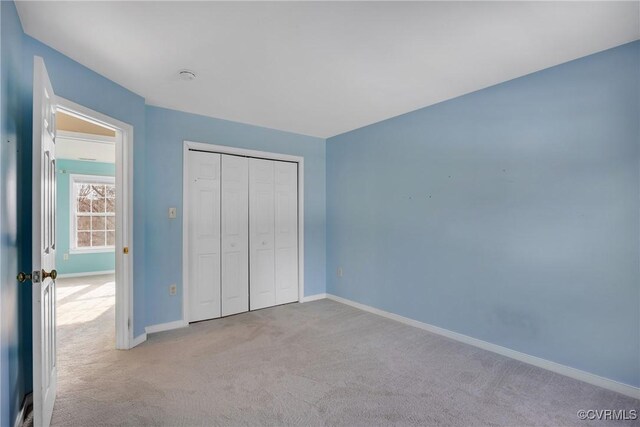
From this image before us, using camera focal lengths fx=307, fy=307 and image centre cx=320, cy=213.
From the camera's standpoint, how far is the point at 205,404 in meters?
2.04

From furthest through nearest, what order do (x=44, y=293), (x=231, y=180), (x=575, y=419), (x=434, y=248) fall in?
(x=231, y=180) → (x=434, y=248) → (x=575, y=419) → (x=44, y=293)

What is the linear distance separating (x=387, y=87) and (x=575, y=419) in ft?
9.11

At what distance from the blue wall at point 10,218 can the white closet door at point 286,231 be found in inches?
105

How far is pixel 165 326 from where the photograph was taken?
10.9ft

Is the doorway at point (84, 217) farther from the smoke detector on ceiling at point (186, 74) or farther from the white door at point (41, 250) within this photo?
the smoke detector on ceiling at point (186, 74)

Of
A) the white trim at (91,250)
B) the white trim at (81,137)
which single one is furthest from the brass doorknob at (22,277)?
the white trim at (91,250)

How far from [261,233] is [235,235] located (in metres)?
0.37

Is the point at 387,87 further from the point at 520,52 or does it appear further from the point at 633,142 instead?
the point at 633,142

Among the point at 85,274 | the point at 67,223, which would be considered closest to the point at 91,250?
the point at 85,274

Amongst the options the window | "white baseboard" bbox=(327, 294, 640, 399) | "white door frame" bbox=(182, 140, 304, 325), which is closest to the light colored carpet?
"white baseboard" bbox=(327, 294, 640, 399)

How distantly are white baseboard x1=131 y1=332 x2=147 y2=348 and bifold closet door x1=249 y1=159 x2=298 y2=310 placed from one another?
1.27m

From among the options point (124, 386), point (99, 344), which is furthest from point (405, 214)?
point (99, 344)

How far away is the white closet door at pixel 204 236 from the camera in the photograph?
3553 mm

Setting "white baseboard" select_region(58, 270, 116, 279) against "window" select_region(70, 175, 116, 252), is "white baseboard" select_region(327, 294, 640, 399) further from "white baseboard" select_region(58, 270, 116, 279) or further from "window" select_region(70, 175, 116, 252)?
"window" select_region(70, 175, 116, 252)
